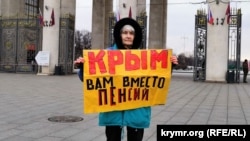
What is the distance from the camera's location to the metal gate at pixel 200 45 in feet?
88.3

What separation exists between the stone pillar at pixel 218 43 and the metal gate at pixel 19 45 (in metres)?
15.4

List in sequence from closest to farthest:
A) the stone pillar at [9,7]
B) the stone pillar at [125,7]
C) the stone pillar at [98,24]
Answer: the stone pillar at [125,7]
the stone pillar at [9,7]
the stone pillar at [98,24]

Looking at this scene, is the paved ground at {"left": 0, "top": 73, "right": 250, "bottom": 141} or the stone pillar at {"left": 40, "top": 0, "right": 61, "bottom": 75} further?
the stone pillar at {"left": 40, "top": 0, "right": 61, "bottom": 75}

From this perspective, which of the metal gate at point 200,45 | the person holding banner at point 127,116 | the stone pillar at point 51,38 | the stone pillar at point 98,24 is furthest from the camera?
the stone pillar at point 98,24

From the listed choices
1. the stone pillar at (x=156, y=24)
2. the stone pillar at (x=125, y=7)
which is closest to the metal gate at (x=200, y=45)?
the stone pillar at (x=125, y=7)

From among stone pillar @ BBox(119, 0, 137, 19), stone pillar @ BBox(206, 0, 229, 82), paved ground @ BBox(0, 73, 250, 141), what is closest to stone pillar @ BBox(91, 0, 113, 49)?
stone pillar @ BBox(119, 0, 137, 19)

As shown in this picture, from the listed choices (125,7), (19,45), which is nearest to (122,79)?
(125,7)

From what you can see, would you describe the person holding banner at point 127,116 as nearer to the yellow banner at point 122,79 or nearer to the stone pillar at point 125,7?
the yellow banner at point 122,79

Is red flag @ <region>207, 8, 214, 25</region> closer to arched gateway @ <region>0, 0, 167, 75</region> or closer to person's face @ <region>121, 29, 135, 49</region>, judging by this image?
arched gateway @ <region>0, 0, 167, 75</region>

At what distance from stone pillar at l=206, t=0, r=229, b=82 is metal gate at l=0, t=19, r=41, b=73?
15356 millimetres

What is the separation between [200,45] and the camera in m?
27.3

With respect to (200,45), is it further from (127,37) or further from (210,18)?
(127,37)

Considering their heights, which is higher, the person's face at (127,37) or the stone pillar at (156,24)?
the stone pillar at (156,24)

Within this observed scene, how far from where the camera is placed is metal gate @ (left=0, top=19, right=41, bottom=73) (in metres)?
33.6
